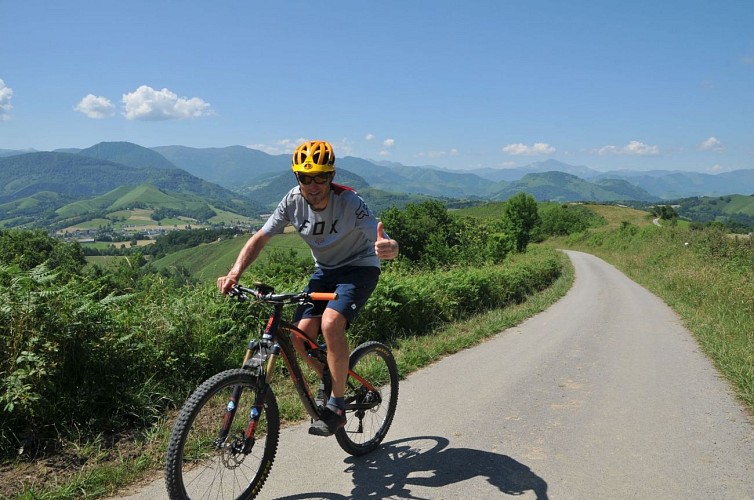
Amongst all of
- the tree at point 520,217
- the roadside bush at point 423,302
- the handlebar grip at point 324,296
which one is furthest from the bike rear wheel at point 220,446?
the tree at point 520,217

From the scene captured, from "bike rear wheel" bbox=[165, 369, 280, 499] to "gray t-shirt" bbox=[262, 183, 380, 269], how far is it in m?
1.21

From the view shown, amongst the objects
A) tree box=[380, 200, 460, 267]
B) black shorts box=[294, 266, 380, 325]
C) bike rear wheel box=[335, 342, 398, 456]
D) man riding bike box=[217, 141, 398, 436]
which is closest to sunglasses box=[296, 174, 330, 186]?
man riding bike box=[217, 141, 398, 436]

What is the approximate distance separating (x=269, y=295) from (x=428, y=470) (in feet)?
6.47

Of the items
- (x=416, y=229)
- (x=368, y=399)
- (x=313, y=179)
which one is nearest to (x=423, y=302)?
(x=368, y=399)

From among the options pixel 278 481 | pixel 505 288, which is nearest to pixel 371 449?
pixel 278 481

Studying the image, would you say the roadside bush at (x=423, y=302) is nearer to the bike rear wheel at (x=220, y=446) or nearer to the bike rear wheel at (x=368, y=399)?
the bike rear wheel at (x=368, y=399)

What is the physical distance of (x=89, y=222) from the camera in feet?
608

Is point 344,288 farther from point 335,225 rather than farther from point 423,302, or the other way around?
point 423,302

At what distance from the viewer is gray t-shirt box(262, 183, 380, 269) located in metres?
3.85

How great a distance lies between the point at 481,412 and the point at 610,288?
20528 millimetres

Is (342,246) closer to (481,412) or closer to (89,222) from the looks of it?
(481,412)

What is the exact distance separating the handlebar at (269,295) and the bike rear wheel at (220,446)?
51 cm

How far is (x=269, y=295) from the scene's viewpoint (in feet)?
10.9

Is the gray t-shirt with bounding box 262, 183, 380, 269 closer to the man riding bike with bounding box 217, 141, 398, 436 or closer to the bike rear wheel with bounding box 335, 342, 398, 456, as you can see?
the man riding bike with bounding box 217, 141, 398, 436
